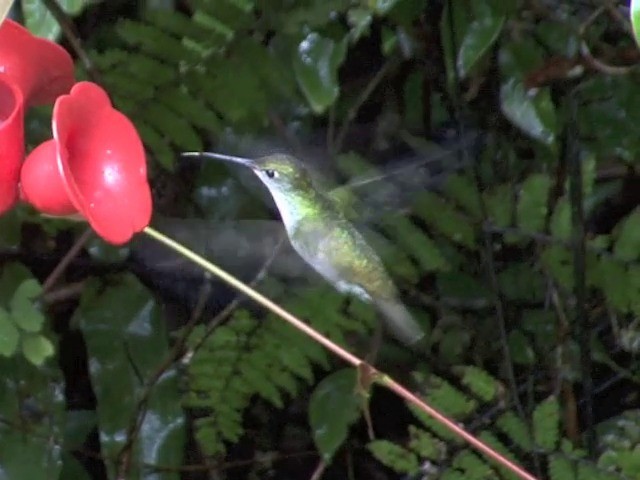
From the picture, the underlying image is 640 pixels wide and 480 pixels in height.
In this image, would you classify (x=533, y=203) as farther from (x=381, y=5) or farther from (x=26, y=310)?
(x=26, y=310)

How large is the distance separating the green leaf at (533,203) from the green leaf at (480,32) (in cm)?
19

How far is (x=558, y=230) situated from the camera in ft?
3.85

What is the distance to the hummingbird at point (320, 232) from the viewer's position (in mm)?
950

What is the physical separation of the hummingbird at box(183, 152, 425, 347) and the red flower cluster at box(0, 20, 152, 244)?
0.24 meters

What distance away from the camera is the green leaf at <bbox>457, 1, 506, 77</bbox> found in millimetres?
1029

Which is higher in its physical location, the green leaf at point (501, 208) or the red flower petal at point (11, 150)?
the red flower petal at point (11, 150)

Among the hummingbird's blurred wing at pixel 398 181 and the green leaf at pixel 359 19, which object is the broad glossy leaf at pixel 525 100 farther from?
the green leaf at pixel 359 19

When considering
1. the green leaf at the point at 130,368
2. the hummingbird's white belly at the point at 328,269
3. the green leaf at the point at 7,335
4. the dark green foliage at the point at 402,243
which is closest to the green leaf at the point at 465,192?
the dark green foliage at the point at 402,243

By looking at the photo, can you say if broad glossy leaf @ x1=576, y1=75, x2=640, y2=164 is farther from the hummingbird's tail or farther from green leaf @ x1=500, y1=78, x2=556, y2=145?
the hummingbird's tail

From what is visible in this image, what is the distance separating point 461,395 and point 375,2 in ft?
1.65

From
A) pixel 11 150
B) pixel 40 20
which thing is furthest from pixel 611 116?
pixel 11 150

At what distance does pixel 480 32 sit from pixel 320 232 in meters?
0.27

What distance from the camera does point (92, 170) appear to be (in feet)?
2.25

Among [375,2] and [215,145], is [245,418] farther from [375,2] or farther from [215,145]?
[375,2]
